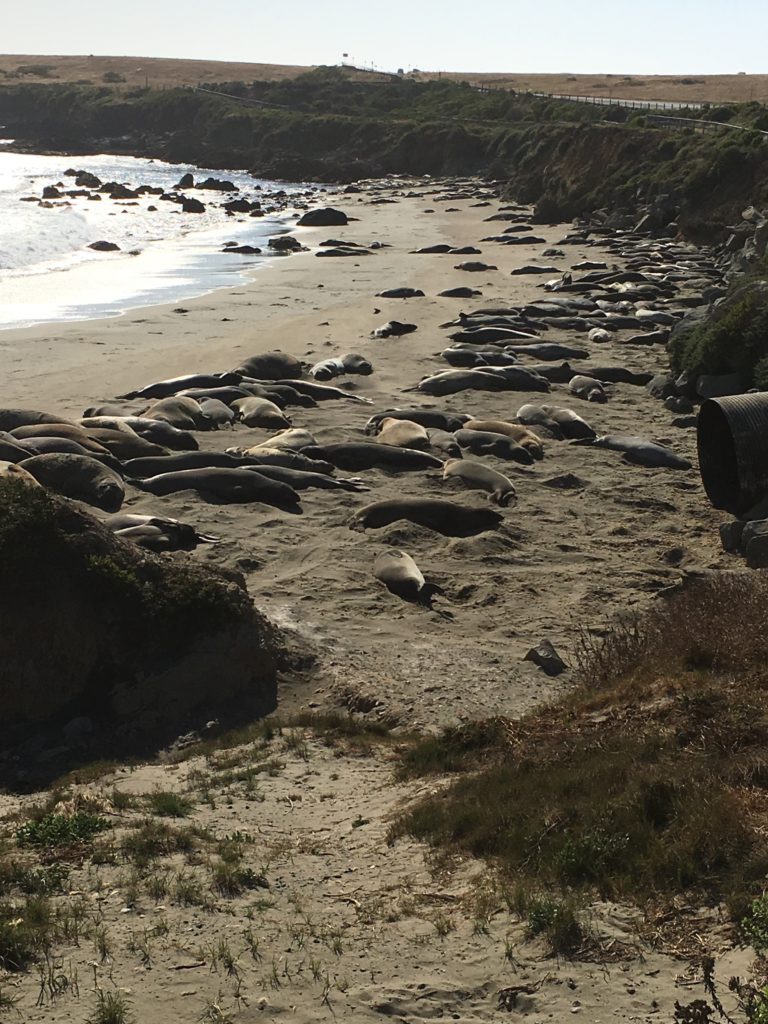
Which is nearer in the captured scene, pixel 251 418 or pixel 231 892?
pixel 231 892

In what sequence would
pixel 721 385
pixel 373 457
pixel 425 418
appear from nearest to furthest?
pixel 373 457 < pixel 425 418 < pixel 721 385

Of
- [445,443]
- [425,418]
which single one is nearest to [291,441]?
[445,443]

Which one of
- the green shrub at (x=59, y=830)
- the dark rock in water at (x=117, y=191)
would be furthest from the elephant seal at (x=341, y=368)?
the dark rock in water at (x=117, y=191)

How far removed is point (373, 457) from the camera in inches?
554

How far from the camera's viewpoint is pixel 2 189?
63531mm

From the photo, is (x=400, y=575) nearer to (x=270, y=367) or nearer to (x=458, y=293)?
(x=270, y=367)

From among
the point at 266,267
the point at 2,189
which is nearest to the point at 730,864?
the point at 266,267

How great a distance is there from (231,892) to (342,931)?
2.02ft

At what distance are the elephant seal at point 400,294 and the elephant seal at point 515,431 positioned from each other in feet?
42.3

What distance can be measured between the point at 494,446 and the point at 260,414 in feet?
10.7

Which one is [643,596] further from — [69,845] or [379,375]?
[379,375]

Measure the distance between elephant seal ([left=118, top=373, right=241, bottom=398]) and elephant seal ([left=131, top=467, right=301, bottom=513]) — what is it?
4.55 metres

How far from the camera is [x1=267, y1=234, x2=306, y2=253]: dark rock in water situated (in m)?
39.4

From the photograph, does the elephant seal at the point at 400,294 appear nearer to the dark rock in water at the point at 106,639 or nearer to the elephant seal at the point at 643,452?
the elephant seal at the point at 643,452
